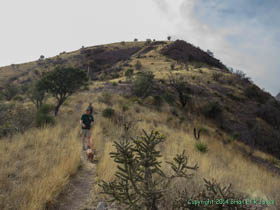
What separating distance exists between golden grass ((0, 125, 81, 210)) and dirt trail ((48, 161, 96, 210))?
0.17m

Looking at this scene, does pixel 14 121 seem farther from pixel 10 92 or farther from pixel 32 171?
pixel 10 92

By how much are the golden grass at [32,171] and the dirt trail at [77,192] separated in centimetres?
17

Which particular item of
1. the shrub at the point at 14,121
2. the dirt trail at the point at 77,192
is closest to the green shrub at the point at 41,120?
the shrub at the point at 14,121

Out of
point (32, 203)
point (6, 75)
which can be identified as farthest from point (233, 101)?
point (6, 75)

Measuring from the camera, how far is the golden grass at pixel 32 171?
242 cm

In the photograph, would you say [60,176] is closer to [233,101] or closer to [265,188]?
[265,188]

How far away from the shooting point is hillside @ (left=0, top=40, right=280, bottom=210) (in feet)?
10.1

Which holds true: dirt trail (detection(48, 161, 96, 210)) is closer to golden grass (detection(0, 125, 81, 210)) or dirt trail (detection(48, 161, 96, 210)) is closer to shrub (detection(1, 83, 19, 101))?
golden grass (detection(0, 125, 81, 210))

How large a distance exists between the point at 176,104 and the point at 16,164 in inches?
672

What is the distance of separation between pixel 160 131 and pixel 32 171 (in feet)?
23.3

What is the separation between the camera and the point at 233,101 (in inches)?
941

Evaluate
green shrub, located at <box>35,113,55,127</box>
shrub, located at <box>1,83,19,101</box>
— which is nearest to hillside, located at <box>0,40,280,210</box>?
green shrub, located at <box>35,113,55,127</box>

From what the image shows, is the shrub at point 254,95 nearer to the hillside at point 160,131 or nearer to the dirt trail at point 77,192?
the hillside at point 160,131

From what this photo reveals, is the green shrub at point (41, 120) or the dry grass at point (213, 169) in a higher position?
the green shrub at point (41, 120)
